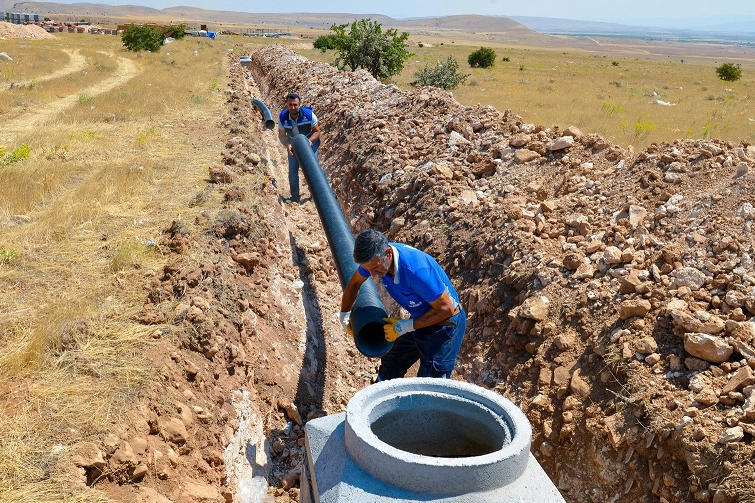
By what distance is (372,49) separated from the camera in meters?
23.9

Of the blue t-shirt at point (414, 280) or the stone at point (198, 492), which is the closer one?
the stone at point (198, 492)

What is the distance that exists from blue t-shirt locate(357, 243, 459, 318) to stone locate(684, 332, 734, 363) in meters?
1.87

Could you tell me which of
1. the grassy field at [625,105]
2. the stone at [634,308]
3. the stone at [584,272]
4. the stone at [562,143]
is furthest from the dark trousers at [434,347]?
the grassy field at [625,105]

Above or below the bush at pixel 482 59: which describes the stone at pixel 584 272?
below

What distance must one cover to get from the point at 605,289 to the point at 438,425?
246 centimetres

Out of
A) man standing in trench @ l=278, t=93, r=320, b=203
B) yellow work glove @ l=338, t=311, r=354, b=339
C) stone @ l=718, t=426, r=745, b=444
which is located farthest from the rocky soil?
yellow work glove @ l=338, t=311, r=354, b=339

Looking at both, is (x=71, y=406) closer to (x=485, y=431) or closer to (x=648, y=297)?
(x=485, y=431)

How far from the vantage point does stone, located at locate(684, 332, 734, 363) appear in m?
4.36

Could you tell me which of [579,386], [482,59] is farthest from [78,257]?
[482,59]

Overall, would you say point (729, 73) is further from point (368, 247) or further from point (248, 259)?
point (368, 247)

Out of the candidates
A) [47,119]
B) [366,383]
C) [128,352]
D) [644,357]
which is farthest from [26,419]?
[47,119]

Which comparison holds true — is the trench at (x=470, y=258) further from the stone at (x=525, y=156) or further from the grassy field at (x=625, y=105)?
the grassy field at (x=625, y=105)

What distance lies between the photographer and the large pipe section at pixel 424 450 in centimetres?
301

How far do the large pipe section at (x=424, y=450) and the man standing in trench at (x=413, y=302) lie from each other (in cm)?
86
